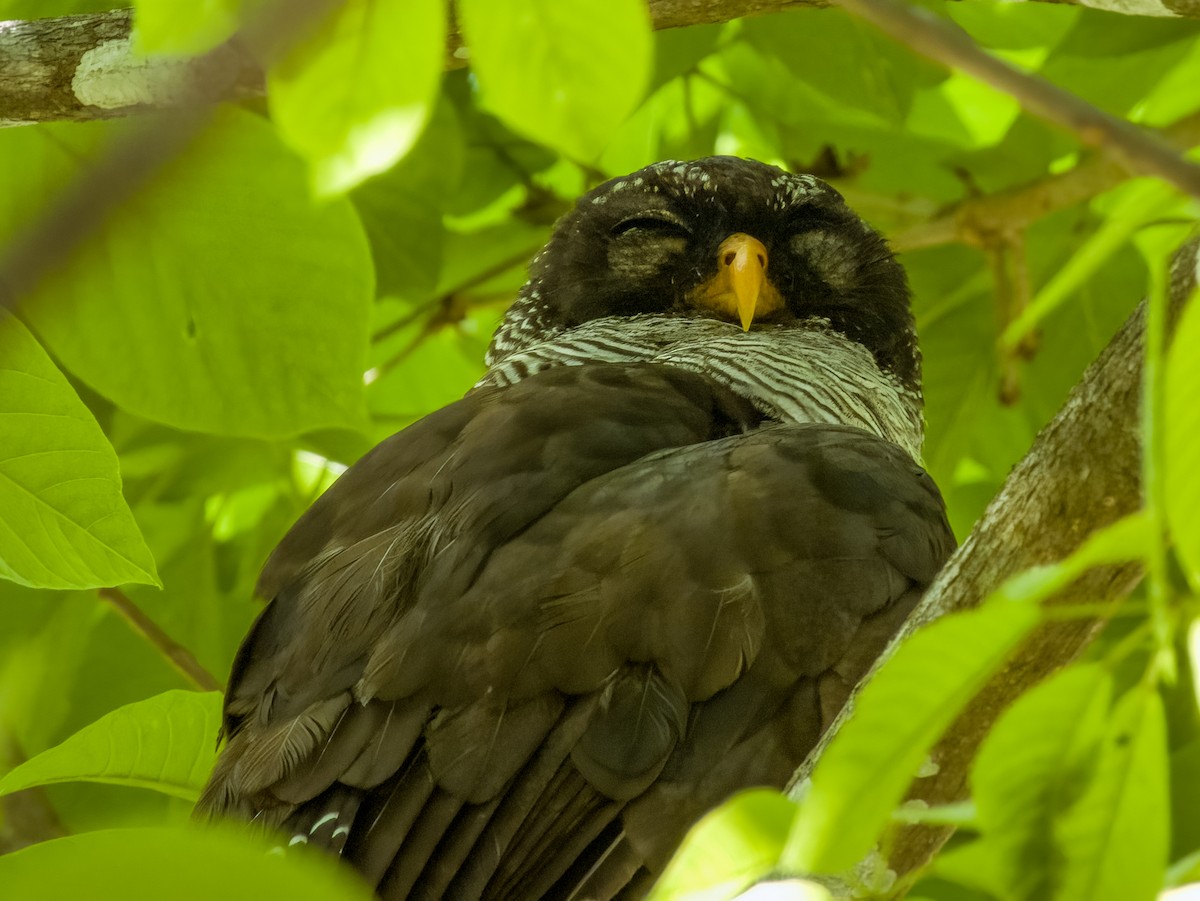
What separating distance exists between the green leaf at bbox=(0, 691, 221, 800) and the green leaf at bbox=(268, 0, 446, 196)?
1.25 metres

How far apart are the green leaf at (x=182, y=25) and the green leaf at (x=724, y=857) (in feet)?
1.93

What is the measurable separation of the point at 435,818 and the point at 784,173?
2.22 m

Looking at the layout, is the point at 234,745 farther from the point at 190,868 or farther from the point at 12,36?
the point at 190,868

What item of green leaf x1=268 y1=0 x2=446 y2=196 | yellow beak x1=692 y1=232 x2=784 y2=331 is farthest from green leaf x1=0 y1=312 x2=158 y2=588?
yellow beak x1=692 y1=232 x2=784 y2=331

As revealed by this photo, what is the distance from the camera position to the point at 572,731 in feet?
6.50

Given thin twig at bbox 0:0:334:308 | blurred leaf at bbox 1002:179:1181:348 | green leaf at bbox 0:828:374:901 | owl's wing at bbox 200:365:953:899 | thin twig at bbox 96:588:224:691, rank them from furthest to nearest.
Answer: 1. thin twig at bbox 96:588:224:691
2. owl's wing at bbox 200:365:953:899
3. blurred leaf at bbox 1002:179:1181:348
4. green leaf at bbox 0:828:374:901
5. thin twig at bbox 0:0:334:308

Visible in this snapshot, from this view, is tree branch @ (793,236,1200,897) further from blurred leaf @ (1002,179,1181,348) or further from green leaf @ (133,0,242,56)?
green leaf @ (133,0,242,56)

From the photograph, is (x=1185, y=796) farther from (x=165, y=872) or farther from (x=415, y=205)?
(x=415, y=205)

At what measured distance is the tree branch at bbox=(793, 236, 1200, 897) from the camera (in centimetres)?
150

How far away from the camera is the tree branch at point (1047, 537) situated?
150 cm

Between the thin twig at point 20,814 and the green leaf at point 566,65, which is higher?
the green leaf at point 566,65

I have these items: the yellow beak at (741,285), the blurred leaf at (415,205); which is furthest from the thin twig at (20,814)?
the yellow beak at (741,285)

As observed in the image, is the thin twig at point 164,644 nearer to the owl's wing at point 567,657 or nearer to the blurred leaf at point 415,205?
the owl's wing at point 567,657

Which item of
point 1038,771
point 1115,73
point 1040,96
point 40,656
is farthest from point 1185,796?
point 40,656
